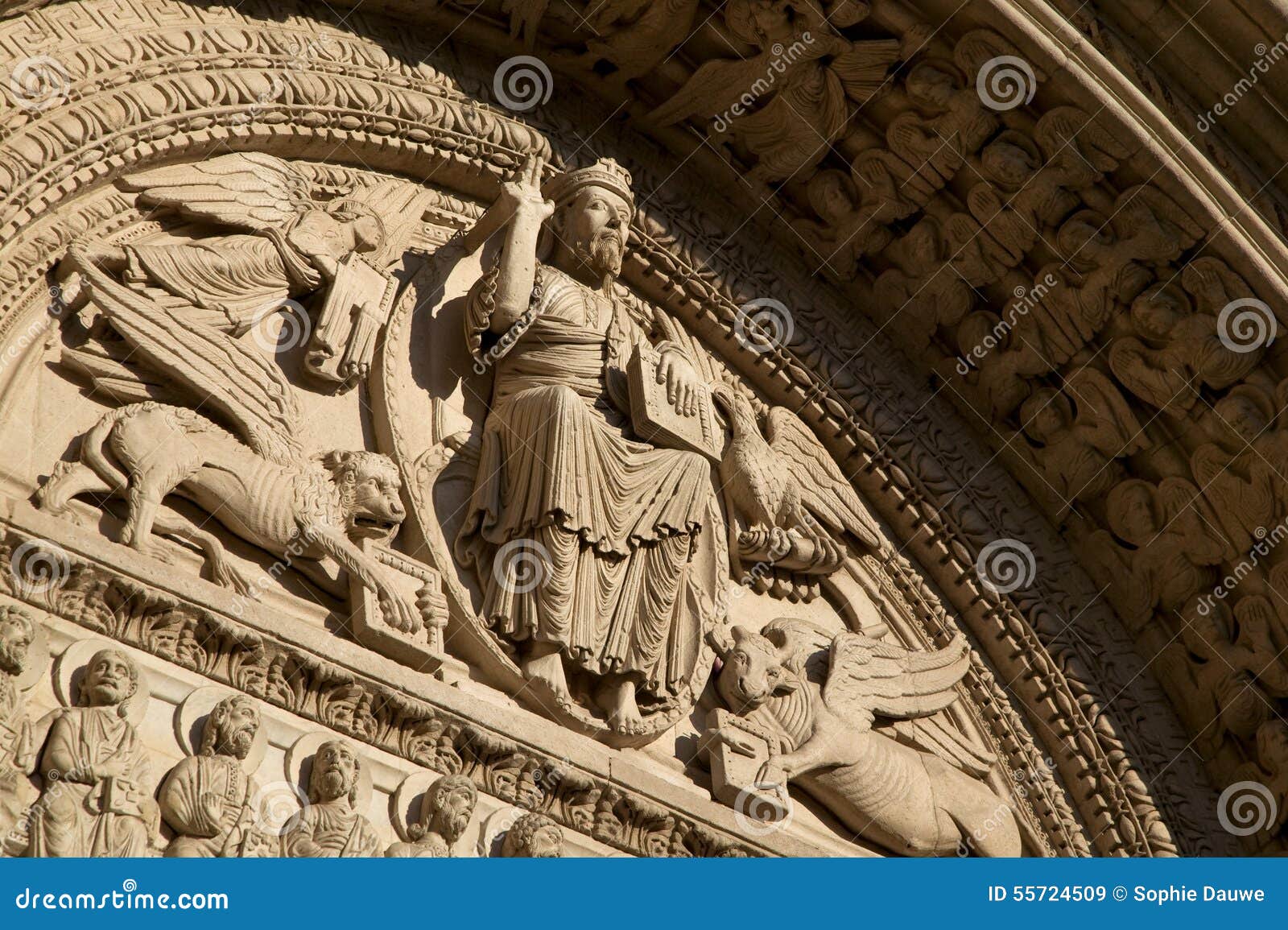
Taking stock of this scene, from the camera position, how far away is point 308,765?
20.5 ft

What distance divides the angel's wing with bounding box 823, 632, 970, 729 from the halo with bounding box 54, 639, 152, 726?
2738 millimetres

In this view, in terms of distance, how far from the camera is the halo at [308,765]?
6219mm

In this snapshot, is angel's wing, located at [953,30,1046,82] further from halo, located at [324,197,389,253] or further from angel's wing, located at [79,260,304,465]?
angel's wing, located at [79,260,304,465]

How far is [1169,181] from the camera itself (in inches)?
313

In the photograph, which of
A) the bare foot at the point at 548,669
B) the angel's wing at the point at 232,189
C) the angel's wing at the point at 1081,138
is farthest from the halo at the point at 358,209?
the angel's wing at the point at 1081,138

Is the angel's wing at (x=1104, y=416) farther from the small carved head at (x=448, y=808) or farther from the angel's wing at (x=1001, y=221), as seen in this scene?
the small carved head at (x=448, y=808)

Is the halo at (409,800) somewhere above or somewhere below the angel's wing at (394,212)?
below

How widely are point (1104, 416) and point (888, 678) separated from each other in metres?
1.47

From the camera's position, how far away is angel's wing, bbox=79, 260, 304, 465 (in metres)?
6.64

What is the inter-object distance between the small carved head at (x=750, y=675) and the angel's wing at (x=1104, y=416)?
1.77 m

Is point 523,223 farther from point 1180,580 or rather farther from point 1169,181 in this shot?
point 1180,580

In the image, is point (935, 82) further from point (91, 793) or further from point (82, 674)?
point (91, 793)

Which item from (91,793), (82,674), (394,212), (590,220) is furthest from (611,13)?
(91,793)

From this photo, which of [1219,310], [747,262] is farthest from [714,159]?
[1219,310]
